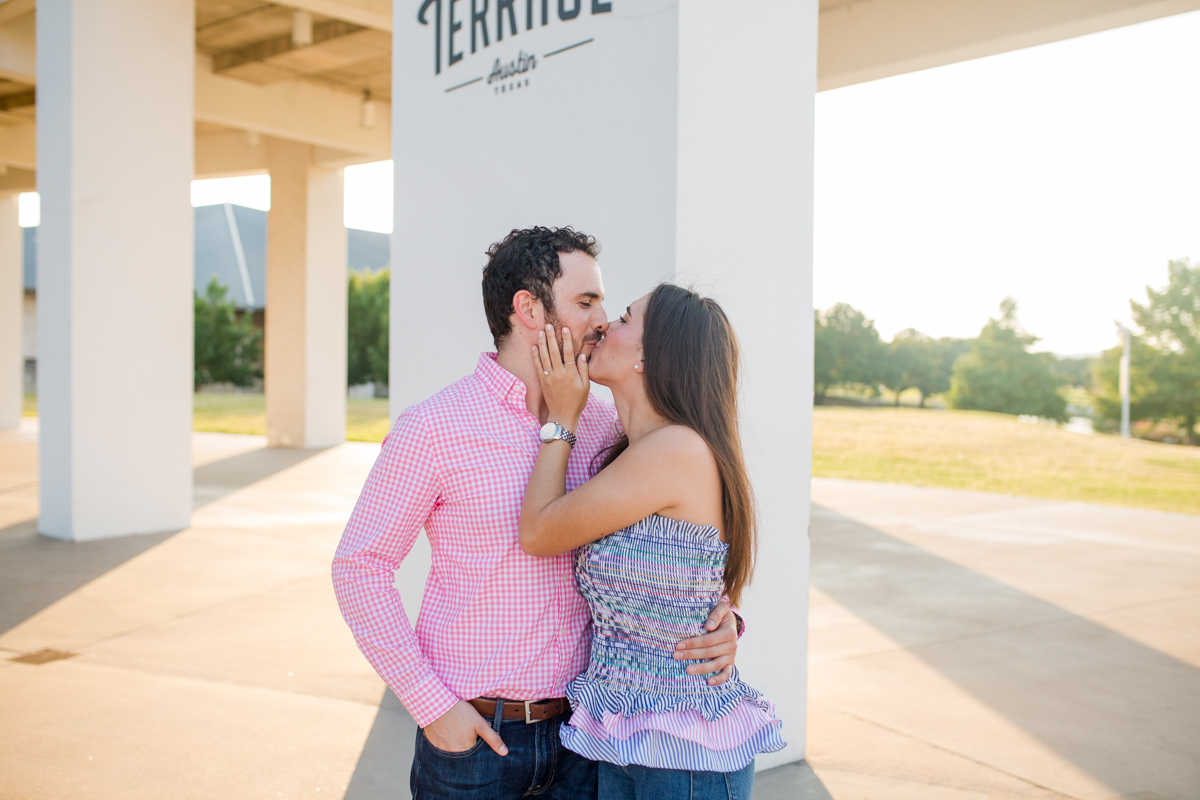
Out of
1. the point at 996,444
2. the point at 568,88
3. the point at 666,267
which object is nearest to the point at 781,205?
the point at 666,267

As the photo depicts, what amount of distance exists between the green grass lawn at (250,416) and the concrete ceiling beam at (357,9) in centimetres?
933

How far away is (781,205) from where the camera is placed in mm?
3254

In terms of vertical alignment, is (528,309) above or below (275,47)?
below

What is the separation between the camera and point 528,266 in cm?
174

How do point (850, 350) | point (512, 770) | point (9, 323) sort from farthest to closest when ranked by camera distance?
point (850, 350) → point (9, 323) → point (512, 770)

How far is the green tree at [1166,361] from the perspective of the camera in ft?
121

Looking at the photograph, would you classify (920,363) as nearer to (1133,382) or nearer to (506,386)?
(1133,382)

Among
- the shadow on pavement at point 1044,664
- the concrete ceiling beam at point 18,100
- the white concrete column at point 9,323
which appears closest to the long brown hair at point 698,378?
the shadow on pavement at point 1044,664

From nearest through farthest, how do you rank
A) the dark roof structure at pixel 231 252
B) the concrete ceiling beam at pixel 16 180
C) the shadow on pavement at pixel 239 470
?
1. the shadow on pavement at pixel 239 470
2. the concrete ceiling beam at pixel 16 180
3. the dark roof structure at pixel 231 252

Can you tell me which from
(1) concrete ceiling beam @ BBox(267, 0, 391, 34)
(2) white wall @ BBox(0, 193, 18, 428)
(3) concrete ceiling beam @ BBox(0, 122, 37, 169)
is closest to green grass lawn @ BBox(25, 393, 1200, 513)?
(2) white wall @ BBox(0, 193, 18, 428)

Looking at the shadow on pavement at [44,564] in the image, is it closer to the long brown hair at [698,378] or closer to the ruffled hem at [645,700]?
the ruffled hem at [645,700]

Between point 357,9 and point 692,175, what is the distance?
717cm

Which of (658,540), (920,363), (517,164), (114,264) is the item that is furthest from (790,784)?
(920,363)

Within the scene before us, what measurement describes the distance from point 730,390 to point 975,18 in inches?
309
